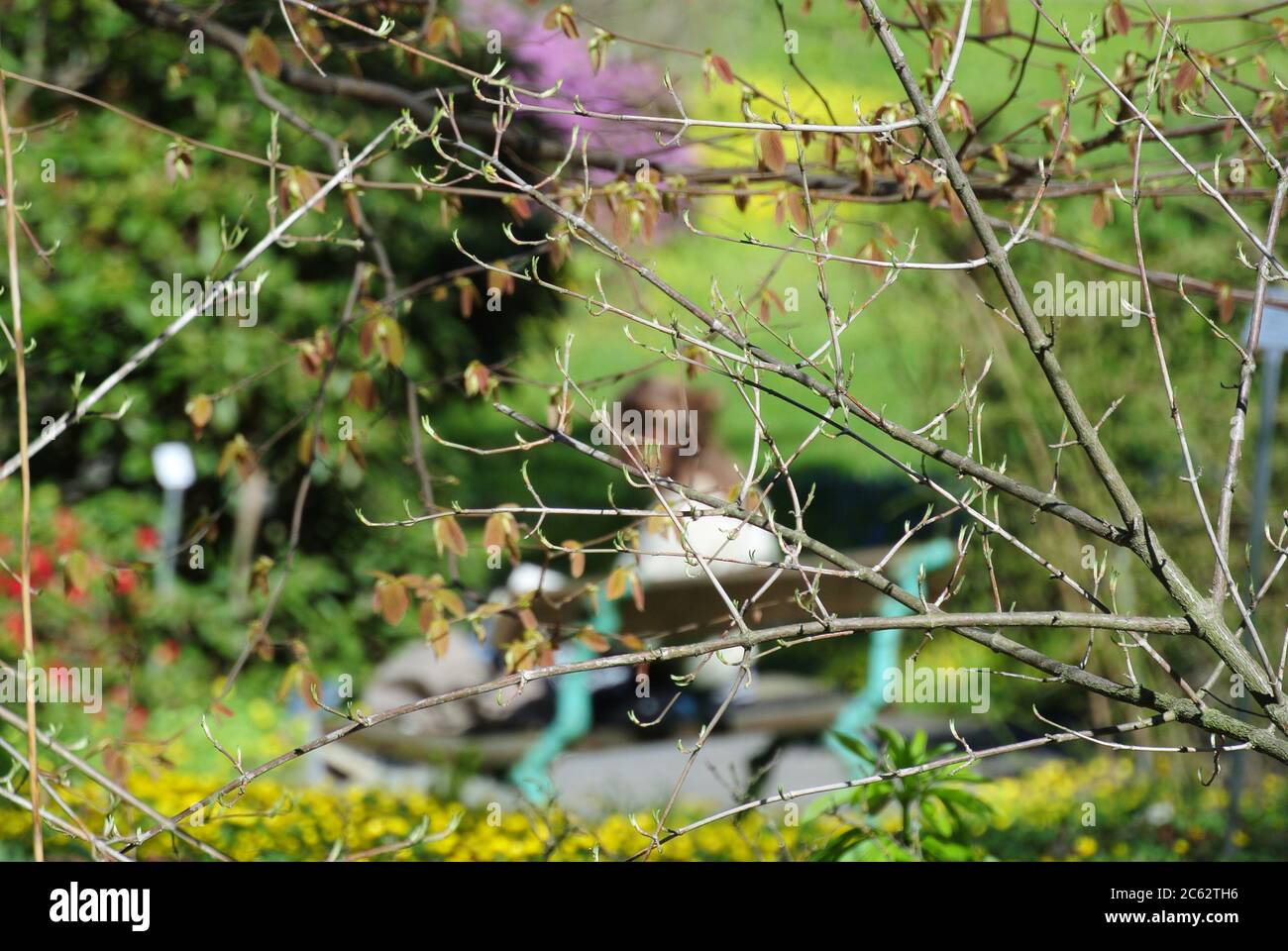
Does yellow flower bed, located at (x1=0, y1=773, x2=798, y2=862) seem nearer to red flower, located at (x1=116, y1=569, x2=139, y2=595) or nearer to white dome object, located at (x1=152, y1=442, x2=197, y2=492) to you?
red flower, located at (x1=116, y1=569, x2=139, y2=595)

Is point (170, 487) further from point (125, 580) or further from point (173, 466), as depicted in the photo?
point (125, 580)

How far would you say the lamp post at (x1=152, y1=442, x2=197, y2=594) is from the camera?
221 inches

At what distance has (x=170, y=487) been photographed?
6047 mm

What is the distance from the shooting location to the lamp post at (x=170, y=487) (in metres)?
5.61

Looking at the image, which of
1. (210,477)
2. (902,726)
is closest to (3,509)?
(210,477)

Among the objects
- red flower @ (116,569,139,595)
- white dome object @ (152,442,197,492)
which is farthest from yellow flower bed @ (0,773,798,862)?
white dome object @ (152,442,197,492)

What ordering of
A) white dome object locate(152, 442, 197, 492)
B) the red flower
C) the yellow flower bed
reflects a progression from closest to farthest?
the red flower → the yellow flower bed → white dome object locate(152, 442, 197, 492)

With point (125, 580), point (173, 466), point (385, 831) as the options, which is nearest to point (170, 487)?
point (173, 466)

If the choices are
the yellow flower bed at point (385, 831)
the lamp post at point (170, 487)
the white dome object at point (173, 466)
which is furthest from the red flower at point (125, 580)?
the white dome object at point (173, 466)

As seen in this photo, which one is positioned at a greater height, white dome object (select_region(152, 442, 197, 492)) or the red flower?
white dome object (select_region(152, 442, 197, 492))

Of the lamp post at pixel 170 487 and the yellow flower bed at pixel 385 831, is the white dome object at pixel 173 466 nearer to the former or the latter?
the lamp post at pixel 170 487

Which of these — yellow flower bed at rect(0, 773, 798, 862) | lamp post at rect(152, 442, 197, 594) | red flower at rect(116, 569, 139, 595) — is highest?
lamp post at rect(152, 442, 197, 594)

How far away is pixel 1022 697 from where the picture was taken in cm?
688

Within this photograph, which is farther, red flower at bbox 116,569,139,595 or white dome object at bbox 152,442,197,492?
white dome object at bbox 152,442,197,492
